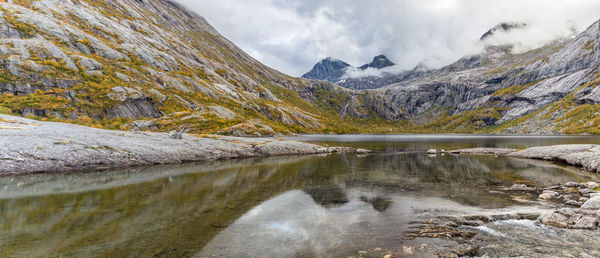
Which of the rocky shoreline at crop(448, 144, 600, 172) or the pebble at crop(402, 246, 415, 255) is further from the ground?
the rocky shoreline at crop(448, 144, 600, 172)

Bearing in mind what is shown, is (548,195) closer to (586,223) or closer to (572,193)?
(572,193)

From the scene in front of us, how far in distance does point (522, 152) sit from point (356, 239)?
66.8 metres

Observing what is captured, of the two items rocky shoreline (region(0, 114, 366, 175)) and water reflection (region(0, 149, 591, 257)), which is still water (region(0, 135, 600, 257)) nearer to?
water reflection (region(0, 149, 591, 257))

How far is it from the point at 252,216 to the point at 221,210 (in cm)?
292

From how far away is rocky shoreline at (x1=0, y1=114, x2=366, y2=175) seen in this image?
3222cm

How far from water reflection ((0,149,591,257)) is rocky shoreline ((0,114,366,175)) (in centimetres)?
402

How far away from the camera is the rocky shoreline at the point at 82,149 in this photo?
32219 mm

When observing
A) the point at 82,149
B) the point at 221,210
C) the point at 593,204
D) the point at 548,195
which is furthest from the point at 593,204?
the point at 82,149

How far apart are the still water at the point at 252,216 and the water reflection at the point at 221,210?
0.08 meters

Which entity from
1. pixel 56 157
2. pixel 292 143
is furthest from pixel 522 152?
pixel 56 157

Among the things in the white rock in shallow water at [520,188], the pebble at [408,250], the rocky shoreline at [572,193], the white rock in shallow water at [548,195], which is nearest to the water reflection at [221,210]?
the pebble at [408,250]

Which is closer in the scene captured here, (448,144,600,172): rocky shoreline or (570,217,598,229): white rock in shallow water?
(570,217,598,229): white rock in shallow water

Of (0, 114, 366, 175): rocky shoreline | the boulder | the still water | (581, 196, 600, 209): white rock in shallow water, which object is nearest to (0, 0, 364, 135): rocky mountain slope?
(0, 114, 366, 175): rocky shoreline

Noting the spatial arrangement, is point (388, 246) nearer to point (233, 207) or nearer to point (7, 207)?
point (233, 207)
